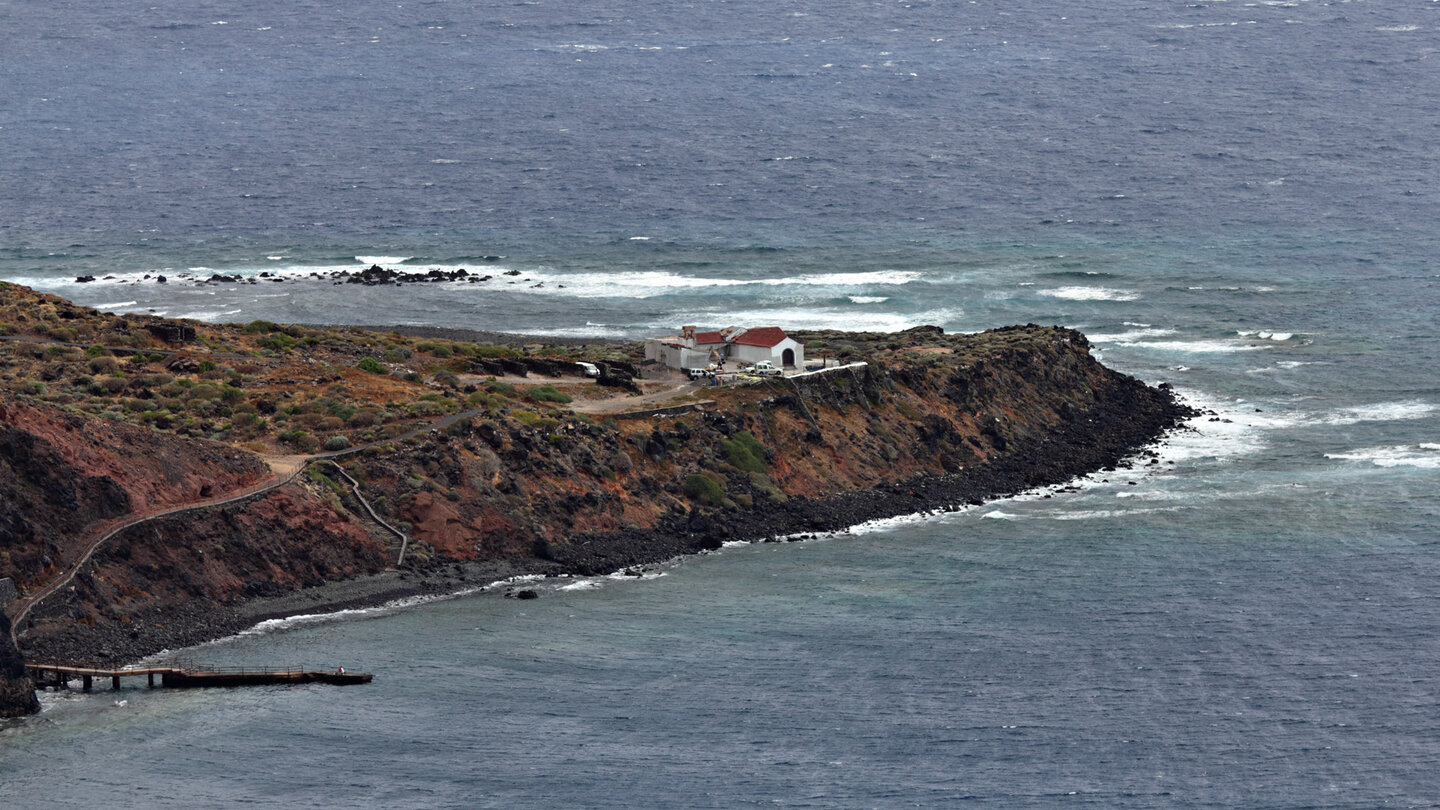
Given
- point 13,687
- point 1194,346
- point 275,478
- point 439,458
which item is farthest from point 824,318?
point 13,687

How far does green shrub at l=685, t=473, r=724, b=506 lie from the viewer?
378 feet

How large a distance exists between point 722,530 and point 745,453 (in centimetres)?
729

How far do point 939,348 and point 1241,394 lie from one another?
25466 mm

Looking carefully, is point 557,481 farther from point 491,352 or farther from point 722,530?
point 491,352

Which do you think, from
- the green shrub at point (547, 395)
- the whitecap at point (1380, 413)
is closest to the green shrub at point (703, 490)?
the green shrub at point (547, 395)

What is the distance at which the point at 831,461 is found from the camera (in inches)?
4796

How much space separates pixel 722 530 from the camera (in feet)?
370

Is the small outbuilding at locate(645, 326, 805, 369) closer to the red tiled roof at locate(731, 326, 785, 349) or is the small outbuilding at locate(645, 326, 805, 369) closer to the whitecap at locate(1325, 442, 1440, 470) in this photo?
the red tiled roof at locate(731, 326, 785, 349)

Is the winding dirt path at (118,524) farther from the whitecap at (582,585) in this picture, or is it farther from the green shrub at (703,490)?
the green shrub at (703,490)

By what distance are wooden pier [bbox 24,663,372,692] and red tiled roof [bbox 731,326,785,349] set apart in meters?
45.1

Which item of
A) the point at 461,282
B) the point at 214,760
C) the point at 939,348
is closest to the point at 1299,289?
the point at 939,348

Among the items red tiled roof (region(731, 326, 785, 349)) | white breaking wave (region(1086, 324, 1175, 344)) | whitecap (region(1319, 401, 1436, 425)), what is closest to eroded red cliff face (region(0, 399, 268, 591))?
red tiled roof (region(731, 326, 785, 349))

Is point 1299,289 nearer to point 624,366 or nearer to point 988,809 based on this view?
point 624,366

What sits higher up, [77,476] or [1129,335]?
[77,476]
